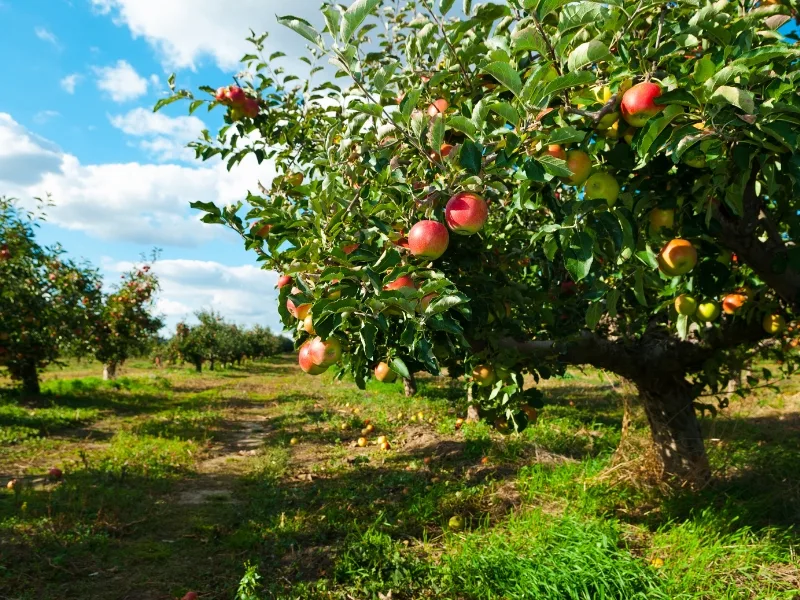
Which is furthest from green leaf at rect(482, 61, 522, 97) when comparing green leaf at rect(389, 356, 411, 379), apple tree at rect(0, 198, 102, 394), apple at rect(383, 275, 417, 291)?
apple tree at rect(0, 198, 102, 394)

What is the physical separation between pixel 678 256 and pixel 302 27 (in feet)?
5.78

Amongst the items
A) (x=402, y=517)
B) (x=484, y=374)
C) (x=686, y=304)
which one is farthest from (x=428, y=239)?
(x=402, y=517)

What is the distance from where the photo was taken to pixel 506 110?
4.68 ft

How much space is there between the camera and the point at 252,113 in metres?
→ 3.43

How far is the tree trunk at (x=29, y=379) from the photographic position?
1088 centimetres

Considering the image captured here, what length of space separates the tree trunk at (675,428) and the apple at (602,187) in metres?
3.29

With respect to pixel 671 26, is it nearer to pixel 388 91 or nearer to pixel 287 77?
pixel 388 91

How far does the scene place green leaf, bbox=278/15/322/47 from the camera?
61.0 inches

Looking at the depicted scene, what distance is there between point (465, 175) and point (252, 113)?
2.32 meters

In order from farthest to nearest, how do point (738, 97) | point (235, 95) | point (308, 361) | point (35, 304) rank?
point (35, 304), point (235, 95), point (308, 361), point (738, 97)

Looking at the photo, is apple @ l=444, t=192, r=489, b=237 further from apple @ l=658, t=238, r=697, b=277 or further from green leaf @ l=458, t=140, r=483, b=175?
apple @ l=658, t=238, r=697, b=277

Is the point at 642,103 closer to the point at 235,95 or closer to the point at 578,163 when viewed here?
the point at 578,163

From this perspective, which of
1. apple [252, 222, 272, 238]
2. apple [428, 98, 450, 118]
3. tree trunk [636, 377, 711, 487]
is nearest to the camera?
apple [428, 98, 450, 118]

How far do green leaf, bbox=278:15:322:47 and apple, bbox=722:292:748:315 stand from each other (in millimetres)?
3243
